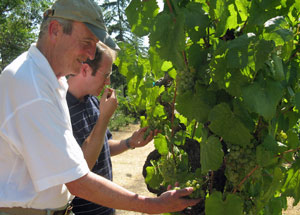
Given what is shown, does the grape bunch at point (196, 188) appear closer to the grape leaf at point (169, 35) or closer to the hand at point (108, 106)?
the grape leaf at point (169, 35)

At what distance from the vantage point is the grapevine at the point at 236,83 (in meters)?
1.11

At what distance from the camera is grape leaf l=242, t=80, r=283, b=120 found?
1.08 metres

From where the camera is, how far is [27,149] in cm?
124

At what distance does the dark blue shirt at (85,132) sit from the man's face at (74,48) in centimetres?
71

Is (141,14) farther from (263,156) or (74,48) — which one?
(263,156)

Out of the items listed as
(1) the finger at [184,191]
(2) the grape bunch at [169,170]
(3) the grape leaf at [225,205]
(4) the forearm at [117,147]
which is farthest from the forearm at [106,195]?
(4) the forearm at [117,147]

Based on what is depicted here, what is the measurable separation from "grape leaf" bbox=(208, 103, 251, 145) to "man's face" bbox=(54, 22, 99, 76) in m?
0.72

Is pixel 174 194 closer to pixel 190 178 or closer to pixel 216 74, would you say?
pixel 190 178

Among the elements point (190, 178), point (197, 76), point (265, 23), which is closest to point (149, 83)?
point (197, 76)

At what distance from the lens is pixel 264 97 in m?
1.10

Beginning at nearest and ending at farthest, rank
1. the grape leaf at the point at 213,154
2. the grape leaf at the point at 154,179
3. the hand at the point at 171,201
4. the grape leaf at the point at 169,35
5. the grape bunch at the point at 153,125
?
the grape leaf at the point at 169,35 → the grape leaf at the point at 213,154 → the hand at the point at 171,201 → the grape bunch at the point at 153,125 → the grape leaf at the point at 154,179

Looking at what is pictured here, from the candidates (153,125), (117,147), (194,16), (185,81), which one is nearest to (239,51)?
(194,16)

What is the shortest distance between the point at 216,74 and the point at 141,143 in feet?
4.06

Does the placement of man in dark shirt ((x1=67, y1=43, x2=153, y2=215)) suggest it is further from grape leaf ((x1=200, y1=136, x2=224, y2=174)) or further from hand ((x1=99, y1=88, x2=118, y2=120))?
grape leaf ((x1=200, y1=136, x2=224, y2=174))
